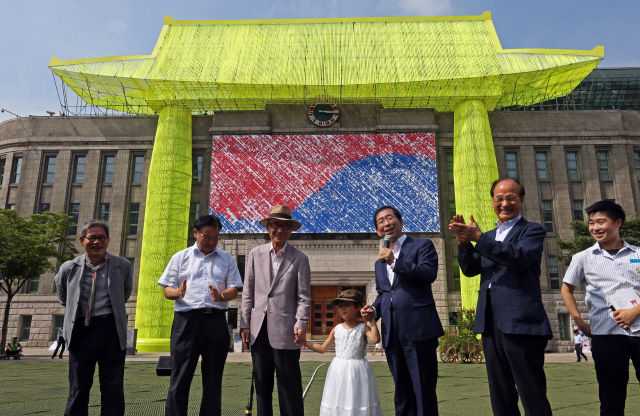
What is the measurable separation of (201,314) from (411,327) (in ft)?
7.58

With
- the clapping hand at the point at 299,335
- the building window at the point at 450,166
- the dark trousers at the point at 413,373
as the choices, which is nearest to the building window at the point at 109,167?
the building window at the point at 450,166

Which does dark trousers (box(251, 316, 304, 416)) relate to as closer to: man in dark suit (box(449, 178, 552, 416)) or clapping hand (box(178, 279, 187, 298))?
clapping hand (box(178, 279, 187, 298))

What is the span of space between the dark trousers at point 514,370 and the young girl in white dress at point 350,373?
1.34 meters

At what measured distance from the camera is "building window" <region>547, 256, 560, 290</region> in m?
29.8

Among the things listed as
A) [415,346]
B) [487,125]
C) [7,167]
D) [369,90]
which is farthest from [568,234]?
[7,167]

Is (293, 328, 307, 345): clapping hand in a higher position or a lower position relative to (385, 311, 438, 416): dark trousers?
higher

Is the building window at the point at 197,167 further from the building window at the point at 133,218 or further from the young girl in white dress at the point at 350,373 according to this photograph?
the young girl in white dress at the point at 350,373

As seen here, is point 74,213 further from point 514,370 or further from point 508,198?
point 514,370

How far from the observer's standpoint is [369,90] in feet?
97.0

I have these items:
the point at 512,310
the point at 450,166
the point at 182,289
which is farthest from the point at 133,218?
the point at 512,310

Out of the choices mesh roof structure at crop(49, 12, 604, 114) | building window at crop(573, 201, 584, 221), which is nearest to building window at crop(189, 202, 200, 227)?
mesh roof structure at crop(49, 12, 604, 114)

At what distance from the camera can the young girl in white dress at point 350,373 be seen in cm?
482

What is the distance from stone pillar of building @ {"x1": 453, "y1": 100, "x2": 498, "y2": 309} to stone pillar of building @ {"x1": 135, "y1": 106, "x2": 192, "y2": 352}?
55.2ft

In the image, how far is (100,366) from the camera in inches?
199
